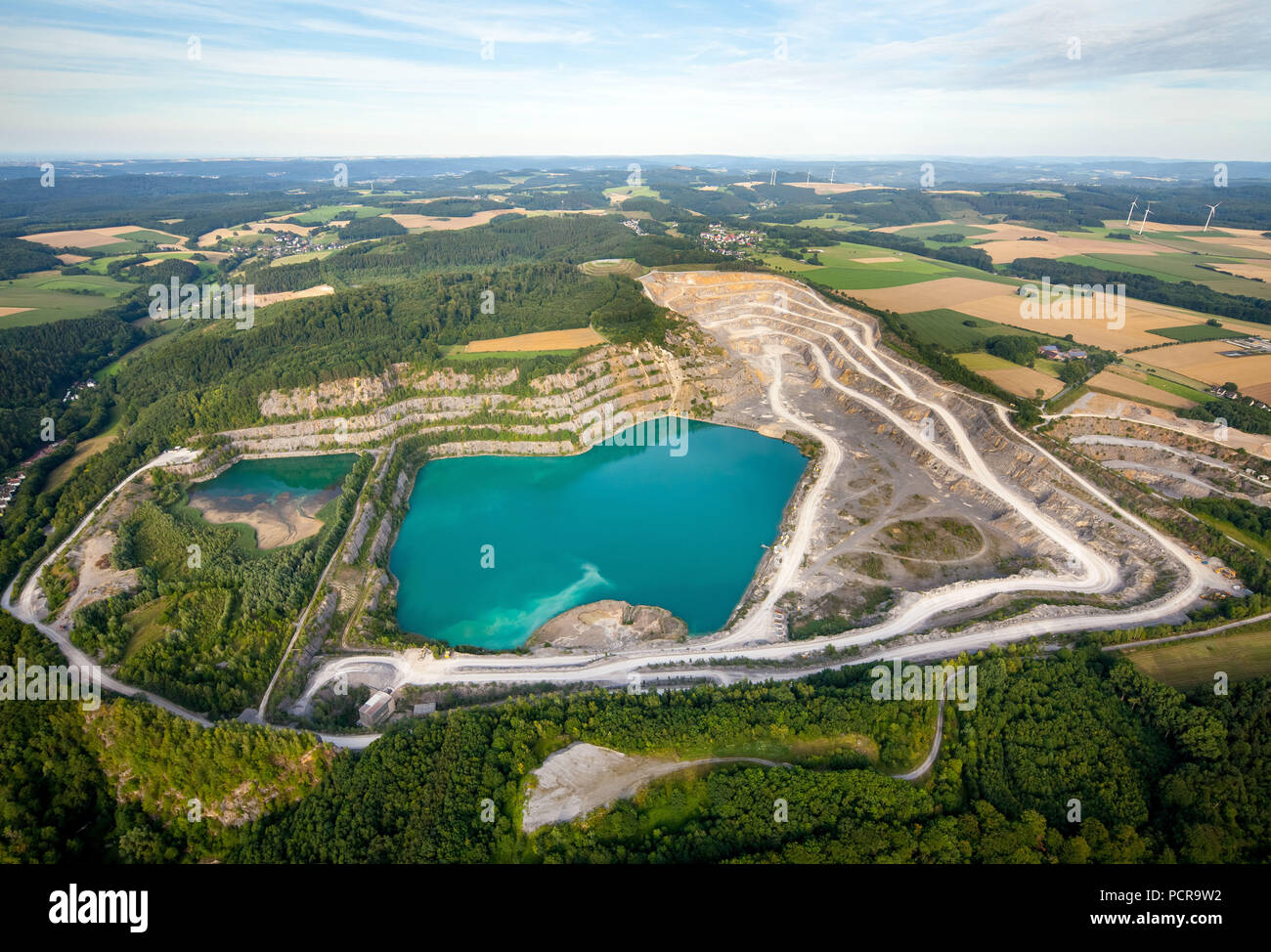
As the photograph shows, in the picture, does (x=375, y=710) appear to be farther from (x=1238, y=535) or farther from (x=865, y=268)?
(x=865, y=268)

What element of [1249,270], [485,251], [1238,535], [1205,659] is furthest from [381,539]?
[1249,270]

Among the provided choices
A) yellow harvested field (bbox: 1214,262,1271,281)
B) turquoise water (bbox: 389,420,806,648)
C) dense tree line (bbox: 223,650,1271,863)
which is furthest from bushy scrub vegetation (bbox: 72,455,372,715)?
yellow harvested field (bbox: 1214,262,1271,281)

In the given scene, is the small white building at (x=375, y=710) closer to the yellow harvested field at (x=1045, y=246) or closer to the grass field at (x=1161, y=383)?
the grass field at (x=1161, y=383)

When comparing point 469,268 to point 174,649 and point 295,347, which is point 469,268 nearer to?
point 295,347

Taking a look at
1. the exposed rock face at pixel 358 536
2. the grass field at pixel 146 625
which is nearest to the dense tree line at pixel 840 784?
the grass field at pixel 146 625

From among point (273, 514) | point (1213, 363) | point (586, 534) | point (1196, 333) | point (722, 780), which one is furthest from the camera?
point (1196, 333)

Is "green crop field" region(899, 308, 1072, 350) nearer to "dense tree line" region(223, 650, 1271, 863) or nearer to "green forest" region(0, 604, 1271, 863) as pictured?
"green forest" region(0, 604, 1271, 863)

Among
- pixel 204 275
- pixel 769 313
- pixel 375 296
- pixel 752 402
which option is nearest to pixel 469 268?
pixel 375 296
